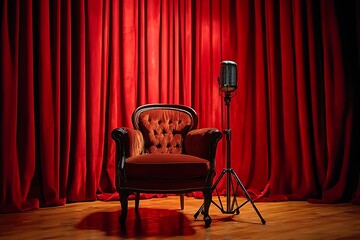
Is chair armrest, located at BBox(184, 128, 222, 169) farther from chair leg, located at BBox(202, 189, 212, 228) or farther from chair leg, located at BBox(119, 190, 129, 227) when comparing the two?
chair leg, located at BBox(119, 190, 129, 227)

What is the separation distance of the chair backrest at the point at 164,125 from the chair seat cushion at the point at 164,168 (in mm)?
611

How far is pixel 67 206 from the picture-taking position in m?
3.21

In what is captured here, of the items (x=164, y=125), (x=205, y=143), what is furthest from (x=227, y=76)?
(x=164, y=125)

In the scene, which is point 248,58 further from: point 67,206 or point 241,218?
point 67,206

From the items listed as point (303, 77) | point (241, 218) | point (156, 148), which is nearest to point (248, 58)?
point (303, 77)

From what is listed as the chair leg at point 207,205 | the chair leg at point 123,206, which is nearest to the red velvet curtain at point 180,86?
the chair leg at point 123,206

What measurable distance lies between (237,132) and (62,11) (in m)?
2.02

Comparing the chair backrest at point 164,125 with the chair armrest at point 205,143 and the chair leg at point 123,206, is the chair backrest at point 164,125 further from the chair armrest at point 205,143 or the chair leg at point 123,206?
the chair leg at point 123,206

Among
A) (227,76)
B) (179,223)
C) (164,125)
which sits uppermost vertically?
(227,76)

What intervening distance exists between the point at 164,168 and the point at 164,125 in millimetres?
784

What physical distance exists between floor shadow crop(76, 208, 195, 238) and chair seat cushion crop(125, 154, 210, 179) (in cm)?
32

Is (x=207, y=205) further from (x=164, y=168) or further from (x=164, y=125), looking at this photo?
(x=164, y=125)

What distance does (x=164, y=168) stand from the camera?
2.29m

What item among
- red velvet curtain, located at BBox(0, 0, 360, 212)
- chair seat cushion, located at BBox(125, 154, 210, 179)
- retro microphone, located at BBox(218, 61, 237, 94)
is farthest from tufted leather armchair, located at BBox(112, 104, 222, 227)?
red velvet curtain, located at BBox(0, 0, 360, 212)
